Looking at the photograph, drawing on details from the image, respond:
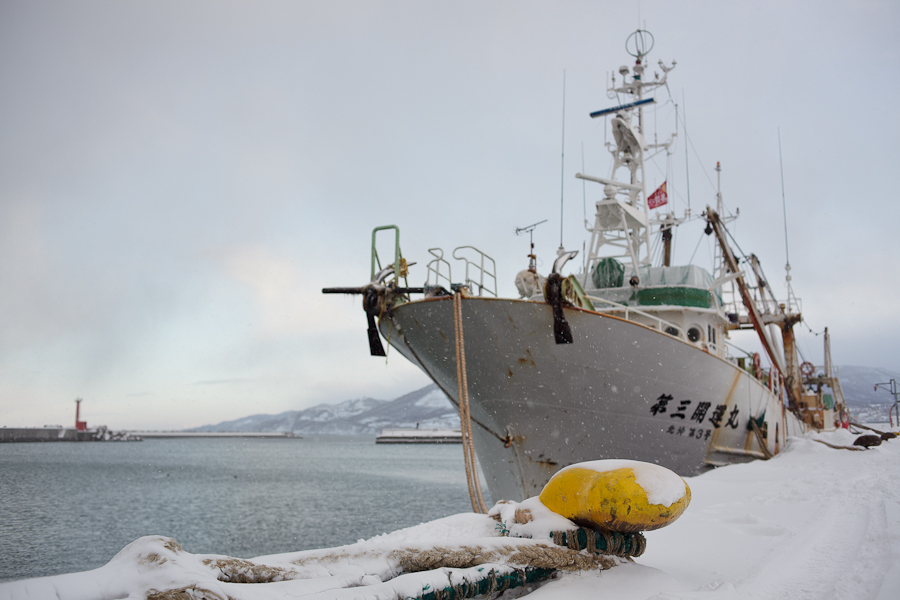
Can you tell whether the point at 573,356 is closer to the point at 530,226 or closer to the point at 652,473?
the point at 530,226

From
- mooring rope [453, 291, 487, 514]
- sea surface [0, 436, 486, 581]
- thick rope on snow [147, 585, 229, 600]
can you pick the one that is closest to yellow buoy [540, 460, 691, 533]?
thick rope on snow [147, 585, 229, 600]

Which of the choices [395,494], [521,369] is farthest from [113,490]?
[521,369]

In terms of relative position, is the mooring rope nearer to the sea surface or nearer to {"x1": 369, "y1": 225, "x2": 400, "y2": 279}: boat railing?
{"x1": 369, "y1": 225, "x2": 400, "y2": 279}: boat railing

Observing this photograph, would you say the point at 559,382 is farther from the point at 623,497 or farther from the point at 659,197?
the point at 659,197

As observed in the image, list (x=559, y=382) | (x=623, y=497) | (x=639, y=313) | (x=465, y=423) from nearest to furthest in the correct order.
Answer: (x=623, y=497) → (x=465, y=423) → (x=559, y=382) → (x=639, y=313)

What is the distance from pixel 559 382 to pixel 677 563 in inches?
202

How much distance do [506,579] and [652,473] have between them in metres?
1.19

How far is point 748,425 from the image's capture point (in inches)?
523

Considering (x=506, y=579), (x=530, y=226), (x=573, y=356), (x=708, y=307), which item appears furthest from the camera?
(x=708, y=307)

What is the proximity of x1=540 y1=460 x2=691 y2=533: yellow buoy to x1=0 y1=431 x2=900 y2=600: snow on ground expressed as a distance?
0.97ft

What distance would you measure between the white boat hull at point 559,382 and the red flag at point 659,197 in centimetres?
707

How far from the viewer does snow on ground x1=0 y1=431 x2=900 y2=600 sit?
2199mm

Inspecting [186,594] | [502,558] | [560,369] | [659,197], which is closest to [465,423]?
[560,369]

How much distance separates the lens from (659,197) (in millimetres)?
16500
